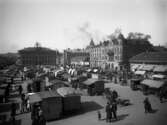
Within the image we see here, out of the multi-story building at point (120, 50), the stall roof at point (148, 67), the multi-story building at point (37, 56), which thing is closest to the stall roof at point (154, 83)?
the stall roof at point (148, 67)

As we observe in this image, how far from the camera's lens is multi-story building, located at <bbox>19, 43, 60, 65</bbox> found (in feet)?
315

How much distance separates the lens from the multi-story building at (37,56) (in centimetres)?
9594

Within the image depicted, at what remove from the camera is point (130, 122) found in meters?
10.8

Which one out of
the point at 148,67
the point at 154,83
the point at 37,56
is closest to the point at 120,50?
the point at 148,67

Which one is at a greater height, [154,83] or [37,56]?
[37,56]

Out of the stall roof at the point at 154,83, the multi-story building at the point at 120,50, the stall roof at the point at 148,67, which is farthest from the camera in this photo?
the multi-story building at the point at 120,50

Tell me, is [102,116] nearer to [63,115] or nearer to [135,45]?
[63,115]

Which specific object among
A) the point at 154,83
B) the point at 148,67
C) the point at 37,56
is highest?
the point at 37,56

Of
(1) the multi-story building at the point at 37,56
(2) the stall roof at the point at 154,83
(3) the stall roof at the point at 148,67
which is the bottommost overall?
(2) the stall roof at the point at 154,83

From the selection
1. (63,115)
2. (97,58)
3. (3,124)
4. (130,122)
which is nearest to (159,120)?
(130,122)

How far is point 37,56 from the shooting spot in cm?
9938

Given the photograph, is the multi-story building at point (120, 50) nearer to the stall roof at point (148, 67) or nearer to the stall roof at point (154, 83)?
the stall roof at point (148, 67)

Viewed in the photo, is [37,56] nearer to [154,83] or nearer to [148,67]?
[148,67]

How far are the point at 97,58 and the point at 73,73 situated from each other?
101ft
